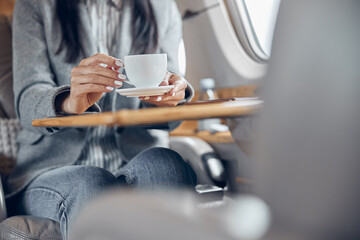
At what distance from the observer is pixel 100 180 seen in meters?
0.79

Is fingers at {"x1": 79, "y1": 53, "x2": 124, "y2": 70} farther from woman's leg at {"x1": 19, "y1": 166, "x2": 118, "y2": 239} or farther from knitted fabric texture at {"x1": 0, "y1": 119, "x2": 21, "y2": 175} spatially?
knitted fabric texture at {"x1": 0, "y1": 119, "x2": 21, "y2": 175}

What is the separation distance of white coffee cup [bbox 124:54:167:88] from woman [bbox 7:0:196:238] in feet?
0.09

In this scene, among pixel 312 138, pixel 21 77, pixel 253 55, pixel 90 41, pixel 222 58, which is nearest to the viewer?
pixel 312 138

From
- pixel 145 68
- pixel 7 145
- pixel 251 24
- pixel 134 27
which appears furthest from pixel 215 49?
pixel 145 68

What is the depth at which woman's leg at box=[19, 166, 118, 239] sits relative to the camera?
767mm

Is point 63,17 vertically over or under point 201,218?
over

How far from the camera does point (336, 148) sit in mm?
367

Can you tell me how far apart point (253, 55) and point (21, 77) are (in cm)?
100

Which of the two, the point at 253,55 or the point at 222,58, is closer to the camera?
the point at 253,55

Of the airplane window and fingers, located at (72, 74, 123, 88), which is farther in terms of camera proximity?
the airplane window

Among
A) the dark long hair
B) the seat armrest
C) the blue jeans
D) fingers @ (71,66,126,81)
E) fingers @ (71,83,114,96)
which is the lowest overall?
the seat armrest

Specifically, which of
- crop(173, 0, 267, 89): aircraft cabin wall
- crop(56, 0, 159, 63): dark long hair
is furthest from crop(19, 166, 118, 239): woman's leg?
crop(173, 0, 267, 89): aircraft cabin wall

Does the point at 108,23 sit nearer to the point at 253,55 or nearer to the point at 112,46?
the point at 112,46


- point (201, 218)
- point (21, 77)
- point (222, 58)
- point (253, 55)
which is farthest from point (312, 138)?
point (222, 58)
